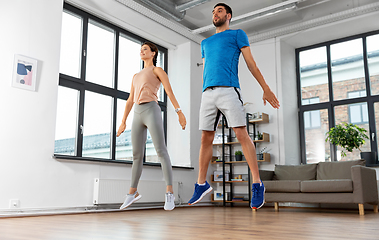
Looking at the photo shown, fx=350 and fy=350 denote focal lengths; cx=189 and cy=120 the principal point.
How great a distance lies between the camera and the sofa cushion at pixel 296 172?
534 centimetres

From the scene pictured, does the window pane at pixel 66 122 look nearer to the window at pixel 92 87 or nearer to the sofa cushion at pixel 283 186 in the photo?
the window at pixel 92 87

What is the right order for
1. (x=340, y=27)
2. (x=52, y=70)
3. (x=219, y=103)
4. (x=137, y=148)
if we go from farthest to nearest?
(x=340, y=27) < (x=52, y=70) < (x=137, y=148) < (x=219, y=103)

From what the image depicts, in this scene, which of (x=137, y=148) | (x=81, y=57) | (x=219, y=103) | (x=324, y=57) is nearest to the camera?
(x=219, y=103)

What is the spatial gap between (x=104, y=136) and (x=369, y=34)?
507cm

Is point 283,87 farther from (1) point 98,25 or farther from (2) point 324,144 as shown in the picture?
(1) point 98,25

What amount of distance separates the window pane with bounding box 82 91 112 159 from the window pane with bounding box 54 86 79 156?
0.64 feet

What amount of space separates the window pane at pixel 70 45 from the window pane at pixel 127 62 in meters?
0.88

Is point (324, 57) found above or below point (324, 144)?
above

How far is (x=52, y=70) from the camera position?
443 cm

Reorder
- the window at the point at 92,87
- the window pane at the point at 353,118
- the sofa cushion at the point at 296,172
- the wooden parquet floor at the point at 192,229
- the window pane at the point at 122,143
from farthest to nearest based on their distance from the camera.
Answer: the window pane at the point at 353,118 < the window pane at the point at 122,143 < the sofa cushion at the point at 296,172 < the window at the point at 92,87 < the wooden parquet floor at the point at 192,229

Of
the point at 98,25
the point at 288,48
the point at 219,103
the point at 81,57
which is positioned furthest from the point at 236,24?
the point at 219,103

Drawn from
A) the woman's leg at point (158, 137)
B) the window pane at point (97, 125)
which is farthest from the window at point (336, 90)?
the woman's leg at point (158, 137)

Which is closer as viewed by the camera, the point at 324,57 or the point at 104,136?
the point at 104,136

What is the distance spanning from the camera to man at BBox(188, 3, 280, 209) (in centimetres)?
233
